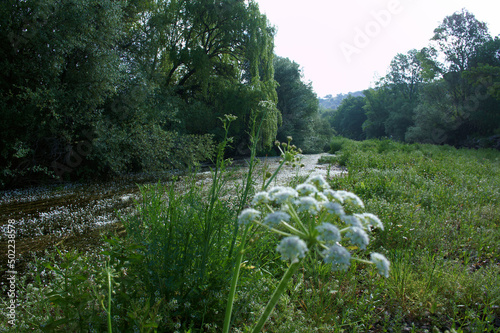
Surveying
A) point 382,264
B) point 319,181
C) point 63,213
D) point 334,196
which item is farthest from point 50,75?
point 382,264

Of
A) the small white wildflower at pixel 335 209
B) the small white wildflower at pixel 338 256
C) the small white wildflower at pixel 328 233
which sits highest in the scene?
the small white wildflower at pixel 335 209

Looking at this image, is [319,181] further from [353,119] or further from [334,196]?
[353,119]

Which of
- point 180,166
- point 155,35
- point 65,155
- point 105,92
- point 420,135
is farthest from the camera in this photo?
point 420,135

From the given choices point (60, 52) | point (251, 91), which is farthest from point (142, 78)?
point (251, 91)

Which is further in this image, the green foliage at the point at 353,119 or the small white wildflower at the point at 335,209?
the green foliage at the point at 353,119

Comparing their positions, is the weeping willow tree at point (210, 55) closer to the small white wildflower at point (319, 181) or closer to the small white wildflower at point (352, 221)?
the small white wildflower at point (319, 181)

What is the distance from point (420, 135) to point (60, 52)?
29246 millimetres

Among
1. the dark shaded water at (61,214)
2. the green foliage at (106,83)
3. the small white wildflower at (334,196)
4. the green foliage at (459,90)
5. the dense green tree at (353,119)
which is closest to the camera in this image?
the small white wildflower at (334,196)

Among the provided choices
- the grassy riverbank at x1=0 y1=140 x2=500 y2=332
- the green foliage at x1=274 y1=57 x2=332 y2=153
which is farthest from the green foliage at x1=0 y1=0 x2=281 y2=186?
the green foliage at x1=274 y1=57 x2=332 y2=153

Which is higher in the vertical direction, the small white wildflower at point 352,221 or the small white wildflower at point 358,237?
the small white wildflower at point 352,221

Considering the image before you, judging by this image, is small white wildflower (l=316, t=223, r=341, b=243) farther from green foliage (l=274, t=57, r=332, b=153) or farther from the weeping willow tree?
green foliage (l=274, t=57, r=332, b=153)

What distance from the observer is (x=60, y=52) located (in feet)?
21.9

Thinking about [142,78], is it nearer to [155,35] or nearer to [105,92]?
[105,92]

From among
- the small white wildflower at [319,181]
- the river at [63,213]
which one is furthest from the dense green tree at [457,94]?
the small white wildflower at [319,181]
